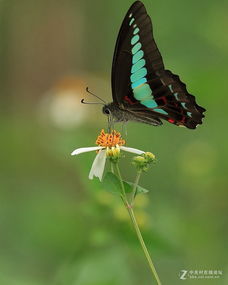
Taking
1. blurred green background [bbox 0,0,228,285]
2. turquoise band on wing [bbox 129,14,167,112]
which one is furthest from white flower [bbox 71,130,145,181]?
turquoise band on wing [bbox 129,14,167,112]

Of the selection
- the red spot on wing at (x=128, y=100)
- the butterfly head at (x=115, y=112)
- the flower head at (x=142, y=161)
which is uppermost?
the red spot on wing at (x=128, y=100)

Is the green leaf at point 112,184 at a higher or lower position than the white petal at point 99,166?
lower

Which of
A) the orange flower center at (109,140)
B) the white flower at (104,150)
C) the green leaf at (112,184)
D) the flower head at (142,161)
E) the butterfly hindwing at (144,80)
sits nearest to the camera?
the green leaf at (112,184)

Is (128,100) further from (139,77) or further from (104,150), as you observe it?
(104,150)

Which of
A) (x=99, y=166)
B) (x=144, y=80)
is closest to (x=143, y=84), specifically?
(x=144, y=80)

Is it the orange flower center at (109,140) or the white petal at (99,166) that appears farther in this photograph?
the orange flower center at (109,140)

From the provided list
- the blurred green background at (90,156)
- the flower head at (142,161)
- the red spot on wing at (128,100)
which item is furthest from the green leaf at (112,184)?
the red spot on wing at (128,100)

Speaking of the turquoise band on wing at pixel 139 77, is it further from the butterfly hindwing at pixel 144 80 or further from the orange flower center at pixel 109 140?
the orange flower center at pixel 109 140
